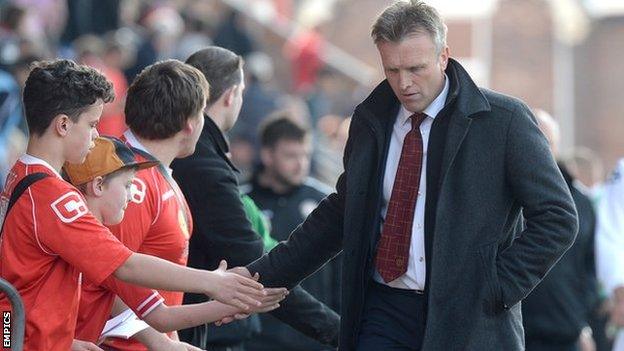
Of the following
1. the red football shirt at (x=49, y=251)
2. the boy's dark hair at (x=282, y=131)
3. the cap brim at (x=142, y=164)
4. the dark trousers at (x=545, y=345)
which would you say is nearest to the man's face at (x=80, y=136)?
the red football shirt at (x=49, y=251)

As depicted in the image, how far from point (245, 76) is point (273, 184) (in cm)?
773

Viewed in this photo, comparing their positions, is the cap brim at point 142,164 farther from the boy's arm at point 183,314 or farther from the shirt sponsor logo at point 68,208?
the boy's arm at point 183,314

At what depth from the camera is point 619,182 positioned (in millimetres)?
8391

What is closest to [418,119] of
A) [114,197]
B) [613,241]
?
[114,197]

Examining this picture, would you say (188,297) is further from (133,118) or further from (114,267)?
(114,267)

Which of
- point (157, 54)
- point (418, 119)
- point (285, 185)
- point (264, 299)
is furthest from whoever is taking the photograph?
point (157, 54)

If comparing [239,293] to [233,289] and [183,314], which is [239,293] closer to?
[233,289]

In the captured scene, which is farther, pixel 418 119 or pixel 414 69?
pixel 418 119

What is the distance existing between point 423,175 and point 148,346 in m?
1.30

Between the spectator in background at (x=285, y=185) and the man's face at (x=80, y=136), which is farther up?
the man's face at (x=80, y=136)

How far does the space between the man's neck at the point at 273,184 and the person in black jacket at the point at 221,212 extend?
2.80 meters

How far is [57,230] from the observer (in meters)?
5.08

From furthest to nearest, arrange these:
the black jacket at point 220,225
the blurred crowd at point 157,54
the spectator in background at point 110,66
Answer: the spectator in background at point 110,66 < the blurred crowd at point 157,54 < the black jacket at point 220,225

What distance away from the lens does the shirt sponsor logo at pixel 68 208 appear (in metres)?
5.08
